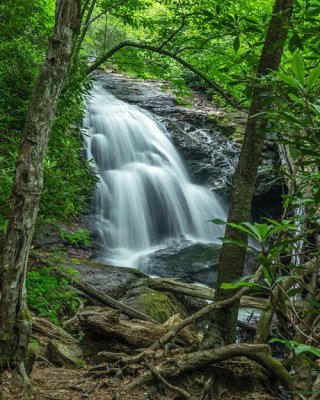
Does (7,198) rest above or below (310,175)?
below

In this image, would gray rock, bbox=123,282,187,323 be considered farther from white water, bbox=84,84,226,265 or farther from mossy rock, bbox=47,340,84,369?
white water, bbox=84,84,226,265

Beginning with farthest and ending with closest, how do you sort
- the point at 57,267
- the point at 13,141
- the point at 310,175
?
the point at 57,267 → the point at 13,141 → the point at 310,175

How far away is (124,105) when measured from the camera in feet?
57.0

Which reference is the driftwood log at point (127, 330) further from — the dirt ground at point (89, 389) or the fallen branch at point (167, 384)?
the fallen branch at point (167, 384)

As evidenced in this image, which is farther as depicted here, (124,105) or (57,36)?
(124,105)

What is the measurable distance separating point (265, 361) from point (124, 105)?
14.2 m

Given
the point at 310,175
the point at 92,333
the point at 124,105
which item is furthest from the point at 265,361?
the point at 124,105

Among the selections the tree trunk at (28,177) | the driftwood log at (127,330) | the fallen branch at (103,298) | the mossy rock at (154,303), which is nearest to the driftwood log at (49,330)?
the driftwood log at (127,330)

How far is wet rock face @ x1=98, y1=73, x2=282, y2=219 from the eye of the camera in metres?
15.1

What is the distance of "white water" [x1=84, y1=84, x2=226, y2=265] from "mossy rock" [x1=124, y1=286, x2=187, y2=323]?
330 centimetres

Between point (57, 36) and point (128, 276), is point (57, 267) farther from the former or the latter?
point (57, 36)

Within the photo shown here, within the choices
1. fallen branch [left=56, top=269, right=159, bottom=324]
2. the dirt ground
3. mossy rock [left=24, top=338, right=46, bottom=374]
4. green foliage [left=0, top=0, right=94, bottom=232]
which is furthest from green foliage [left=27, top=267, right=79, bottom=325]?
the dirt ground

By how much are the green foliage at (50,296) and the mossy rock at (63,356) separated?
1.22 meters

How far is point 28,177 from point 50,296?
368cm
